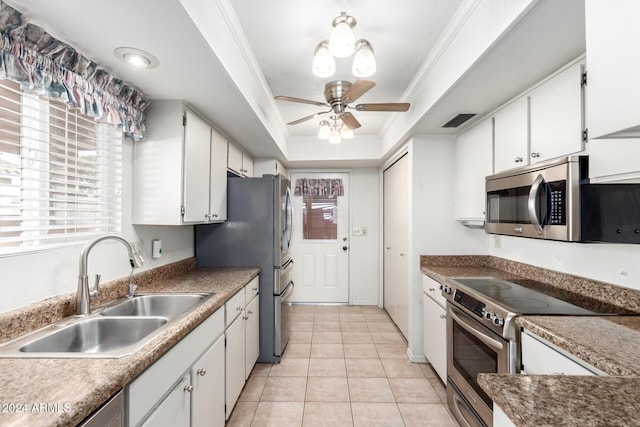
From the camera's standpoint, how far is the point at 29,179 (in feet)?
3.98

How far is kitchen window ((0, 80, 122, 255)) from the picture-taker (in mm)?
1158

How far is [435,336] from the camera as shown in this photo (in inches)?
91.4

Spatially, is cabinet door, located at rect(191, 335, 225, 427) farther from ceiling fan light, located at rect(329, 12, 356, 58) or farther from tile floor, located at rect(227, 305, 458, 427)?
ceiling fan light, located at rect(329, 12, 356, 58)

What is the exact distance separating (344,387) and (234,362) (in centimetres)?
91

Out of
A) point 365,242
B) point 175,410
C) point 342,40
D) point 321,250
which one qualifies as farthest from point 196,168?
point 365,242

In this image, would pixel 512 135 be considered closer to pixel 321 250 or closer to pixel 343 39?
pixel 343 39

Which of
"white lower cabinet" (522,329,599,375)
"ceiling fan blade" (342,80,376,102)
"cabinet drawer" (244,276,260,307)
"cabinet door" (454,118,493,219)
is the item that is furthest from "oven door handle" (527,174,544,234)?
Result: "cabinet drawer" (244,276,260,307)

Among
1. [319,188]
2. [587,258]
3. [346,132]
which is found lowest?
[587,258]

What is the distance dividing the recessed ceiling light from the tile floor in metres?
2.15

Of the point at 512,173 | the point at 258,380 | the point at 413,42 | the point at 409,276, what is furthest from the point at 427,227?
the point at 258,380

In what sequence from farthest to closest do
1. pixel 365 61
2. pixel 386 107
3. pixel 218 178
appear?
1. pixel 218 178
2. pixel 386 107
3. pixel 365 61

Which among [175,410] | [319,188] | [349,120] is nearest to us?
[175,410]

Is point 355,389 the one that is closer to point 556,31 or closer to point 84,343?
point 84,343

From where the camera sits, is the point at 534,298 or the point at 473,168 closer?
the point at 534,298
